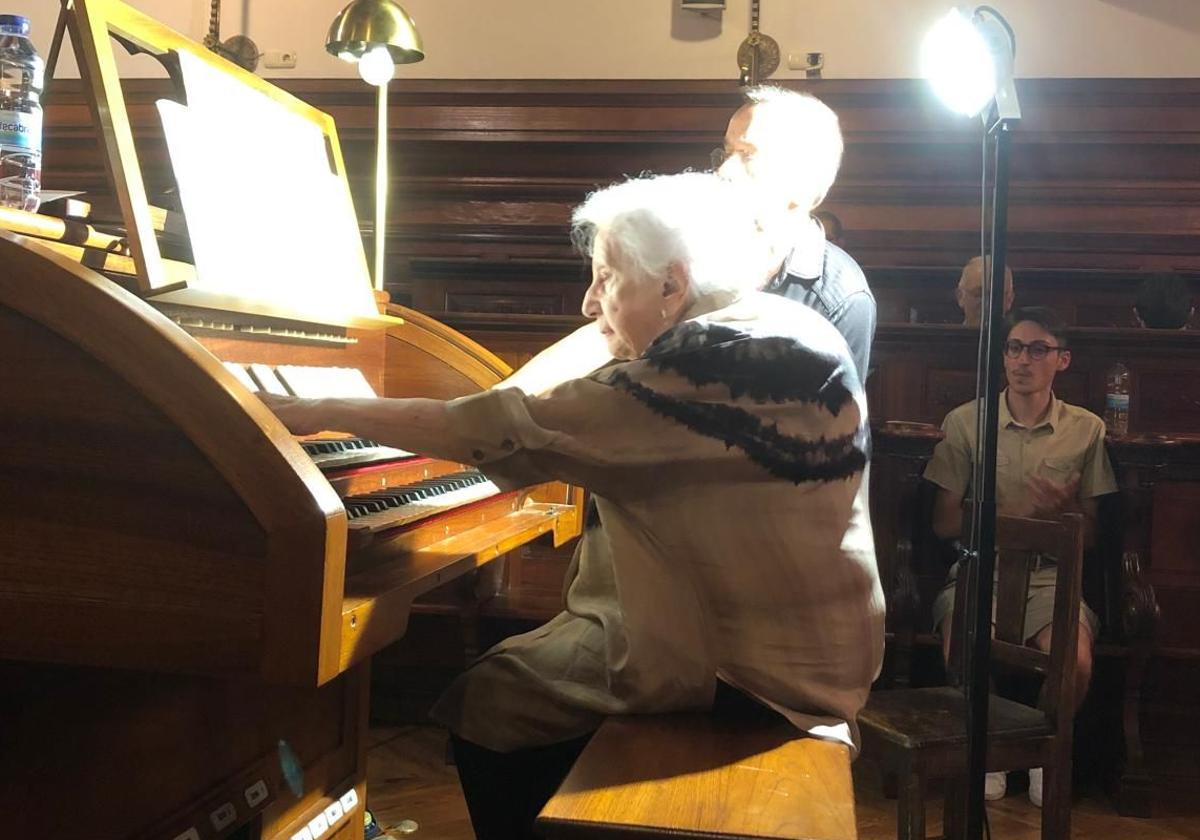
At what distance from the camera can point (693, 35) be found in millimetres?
5289

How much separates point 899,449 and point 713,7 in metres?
2.66

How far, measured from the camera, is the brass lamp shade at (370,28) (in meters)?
3.00

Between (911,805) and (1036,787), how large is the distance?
104 cm

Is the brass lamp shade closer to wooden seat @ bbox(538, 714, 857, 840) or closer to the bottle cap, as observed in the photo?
the bottle cap

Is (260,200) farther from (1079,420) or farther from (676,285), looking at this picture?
(1079,420)

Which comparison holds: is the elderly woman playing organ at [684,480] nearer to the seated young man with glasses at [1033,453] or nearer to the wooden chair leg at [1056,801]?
the wooden chair leg at [1056,801]

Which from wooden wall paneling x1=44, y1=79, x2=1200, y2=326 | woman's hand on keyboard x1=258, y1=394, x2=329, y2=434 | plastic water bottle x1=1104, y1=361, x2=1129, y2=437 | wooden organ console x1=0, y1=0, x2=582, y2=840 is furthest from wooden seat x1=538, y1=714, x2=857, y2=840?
wooden wall paneling x1=44, y1=79, x2=1200, y2=326

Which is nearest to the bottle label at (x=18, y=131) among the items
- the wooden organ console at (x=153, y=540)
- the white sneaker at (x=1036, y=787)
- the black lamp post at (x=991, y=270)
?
the wooden organ console at (x=153, y=540)

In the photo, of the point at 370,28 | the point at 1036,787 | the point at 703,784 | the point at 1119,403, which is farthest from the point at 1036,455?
the point at 703,784

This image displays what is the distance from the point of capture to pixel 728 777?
1434mm

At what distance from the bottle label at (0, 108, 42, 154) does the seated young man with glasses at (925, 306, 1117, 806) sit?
2.70 meters

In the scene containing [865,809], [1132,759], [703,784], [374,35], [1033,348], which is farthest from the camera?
[1033,348]

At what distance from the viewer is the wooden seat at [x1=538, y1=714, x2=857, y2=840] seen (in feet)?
4.24

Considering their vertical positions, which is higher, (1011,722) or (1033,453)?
(1033,453)
